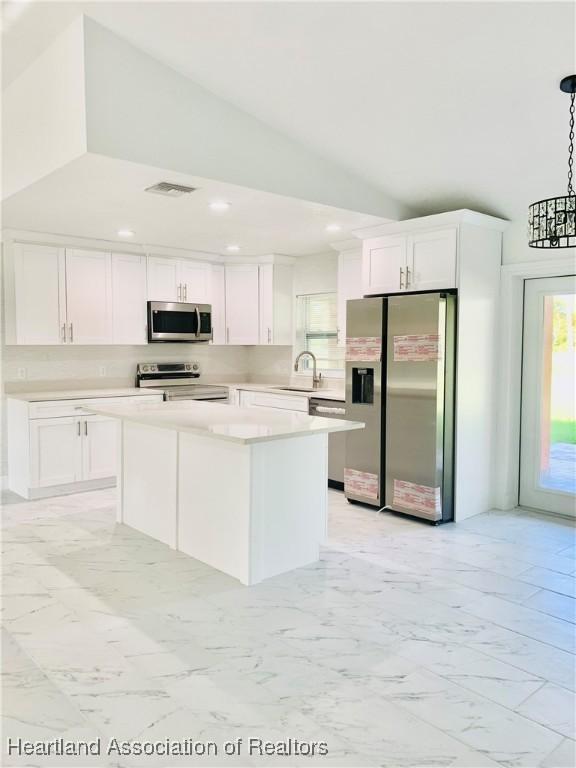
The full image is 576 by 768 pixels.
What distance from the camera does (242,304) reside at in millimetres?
6672

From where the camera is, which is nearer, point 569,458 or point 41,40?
point 41,40

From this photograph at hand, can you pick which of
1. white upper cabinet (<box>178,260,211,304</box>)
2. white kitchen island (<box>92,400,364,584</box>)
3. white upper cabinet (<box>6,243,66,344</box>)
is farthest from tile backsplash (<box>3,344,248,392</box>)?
white kitchen island (<box>92,400,364,584</box>)

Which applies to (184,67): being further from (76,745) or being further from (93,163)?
(76,745)

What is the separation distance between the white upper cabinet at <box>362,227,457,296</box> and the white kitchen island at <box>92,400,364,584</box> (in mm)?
1569

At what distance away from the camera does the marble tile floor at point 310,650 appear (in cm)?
201

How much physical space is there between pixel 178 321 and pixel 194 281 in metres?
0.53

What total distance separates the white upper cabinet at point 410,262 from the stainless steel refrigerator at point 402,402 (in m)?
0.18

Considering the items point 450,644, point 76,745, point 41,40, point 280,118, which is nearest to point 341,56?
point 280,118

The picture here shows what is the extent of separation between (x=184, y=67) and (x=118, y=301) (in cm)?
301

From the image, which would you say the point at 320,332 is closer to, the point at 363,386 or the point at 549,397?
the point at 363,386

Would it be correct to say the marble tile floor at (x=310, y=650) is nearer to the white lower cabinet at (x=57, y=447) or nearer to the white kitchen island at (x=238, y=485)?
the white kitchen island at (x=238, y=485)

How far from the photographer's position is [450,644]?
2.62m

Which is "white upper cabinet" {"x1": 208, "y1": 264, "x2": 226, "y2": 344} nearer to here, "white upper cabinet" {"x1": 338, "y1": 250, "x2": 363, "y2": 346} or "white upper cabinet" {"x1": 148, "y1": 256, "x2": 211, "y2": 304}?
"white upper cabinet" {"x1": 148, "y1": 256, "x2": 211, "y2": 304}

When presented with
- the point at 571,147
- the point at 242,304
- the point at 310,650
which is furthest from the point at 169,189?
the point at 242,304
